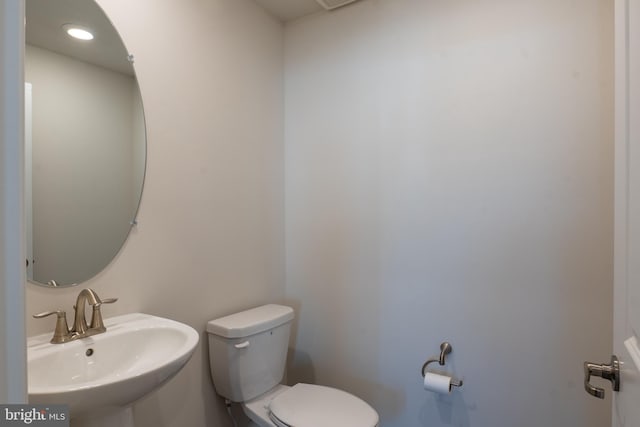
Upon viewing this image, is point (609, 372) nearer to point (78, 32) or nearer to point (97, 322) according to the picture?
point (97, 322)

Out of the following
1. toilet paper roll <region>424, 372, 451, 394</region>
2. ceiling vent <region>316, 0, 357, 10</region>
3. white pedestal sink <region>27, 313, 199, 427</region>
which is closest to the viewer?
white pedestal sink <region>27, 313, 199, 427</region>

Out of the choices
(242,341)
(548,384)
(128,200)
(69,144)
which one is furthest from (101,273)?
(548,384)

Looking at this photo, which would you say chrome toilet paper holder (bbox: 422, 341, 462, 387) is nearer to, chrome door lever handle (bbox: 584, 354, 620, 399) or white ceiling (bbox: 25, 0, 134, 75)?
chrome door lever handle (bbox: 584, 354, 620, 399)

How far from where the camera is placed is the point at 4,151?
1.16 ft

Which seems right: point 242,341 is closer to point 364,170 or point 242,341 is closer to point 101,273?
point 101,273

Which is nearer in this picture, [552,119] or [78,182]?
[78,182]

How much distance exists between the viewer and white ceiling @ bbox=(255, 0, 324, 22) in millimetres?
1908

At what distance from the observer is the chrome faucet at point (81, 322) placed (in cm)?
110

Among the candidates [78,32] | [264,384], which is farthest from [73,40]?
[264,384]

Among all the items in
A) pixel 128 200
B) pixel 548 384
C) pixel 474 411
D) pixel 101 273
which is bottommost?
pixel 474 411

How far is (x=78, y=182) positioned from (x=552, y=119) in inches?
70.1

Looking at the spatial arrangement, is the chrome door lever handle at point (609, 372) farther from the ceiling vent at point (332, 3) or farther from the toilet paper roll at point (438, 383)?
the ceiling vent at point (332, 3)

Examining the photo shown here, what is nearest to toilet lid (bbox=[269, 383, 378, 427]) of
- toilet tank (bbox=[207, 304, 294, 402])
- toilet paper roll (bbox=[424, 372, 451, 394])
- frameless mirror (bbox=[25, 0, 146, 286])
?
toilet tank (bbox=[207, 304, 294, 402])

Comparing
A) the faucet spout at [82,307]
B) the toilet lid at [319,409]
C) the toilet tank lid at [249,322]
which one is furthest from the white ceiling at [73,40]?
the toilet lid at [319,409]
